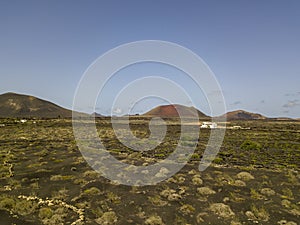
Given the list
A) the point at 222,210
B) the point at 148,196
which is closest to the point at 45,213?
the point at 148,196

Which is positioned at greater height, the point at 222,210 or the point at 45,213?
the point at 222,210

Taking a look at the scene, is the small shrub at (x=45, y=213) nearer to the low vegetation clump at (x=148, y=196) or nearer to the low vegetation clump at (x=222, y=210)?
the low vegetation clump at (x=148, y=196)

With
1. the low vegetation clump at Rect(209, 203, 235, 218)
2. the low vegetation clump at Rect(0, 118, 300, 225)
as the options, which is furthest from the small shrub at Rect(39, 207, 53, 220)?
the low vegetation clump at Rect(209, 203, 235, 218)

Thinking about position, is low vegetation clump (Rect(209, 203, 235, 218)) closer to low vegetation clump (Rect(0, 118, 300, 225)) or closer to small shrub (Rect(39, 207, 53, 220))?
low vegetation clump (Rect(0, 118, 300, 225))

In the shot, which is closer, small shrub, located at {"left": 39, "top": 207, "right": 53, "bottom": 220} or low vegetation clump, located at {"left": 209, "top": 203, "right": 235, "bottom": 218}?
small shrub, located at {"left": 39, "top": 207, "right": 53, "bottom": 220}

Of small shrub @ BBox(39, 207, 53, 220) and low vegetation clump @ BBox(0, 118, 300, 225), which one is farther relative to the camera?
low vegetation clump @ BBox(0, 118, 300, 225)

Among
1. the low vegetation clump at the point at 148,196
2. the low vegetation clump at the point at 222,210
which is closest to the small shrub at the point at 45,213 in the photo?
the low vegetation clump at the point at 148,196

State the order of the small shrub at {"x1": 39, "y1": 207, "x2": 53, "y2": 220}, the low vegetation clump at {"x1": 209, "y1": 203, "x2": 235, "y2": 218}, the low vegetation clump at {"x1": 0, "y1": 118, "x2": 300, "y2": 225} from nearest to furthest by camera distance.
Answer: the small shrub at {"x1": 39, "y1": 207, "x2": 53, "y2": 220}, the low vegetation clump at {"x1": 0, "y1": 118, "x2": 300, "y2": 225}, the low vegetation clump at {"x1": 209, "y1": 203, "x2": 235, "y2": 218}

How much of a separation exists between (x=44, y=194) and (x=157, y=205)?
1000cm

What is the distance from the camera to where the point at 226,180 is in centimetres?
2717

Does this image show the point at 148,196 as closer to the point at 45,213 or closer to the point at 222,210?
the point at 222,210

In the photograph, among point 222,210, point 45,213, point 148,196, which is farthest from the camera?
point 148,196

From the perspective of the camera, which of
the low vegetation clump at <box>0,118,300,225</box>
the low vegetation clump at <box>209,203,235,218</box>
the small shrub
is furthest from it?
the low vegetation clump at <box>209,203,235,218</box>

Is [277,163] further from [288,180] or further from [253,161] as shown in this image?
[288,180]
